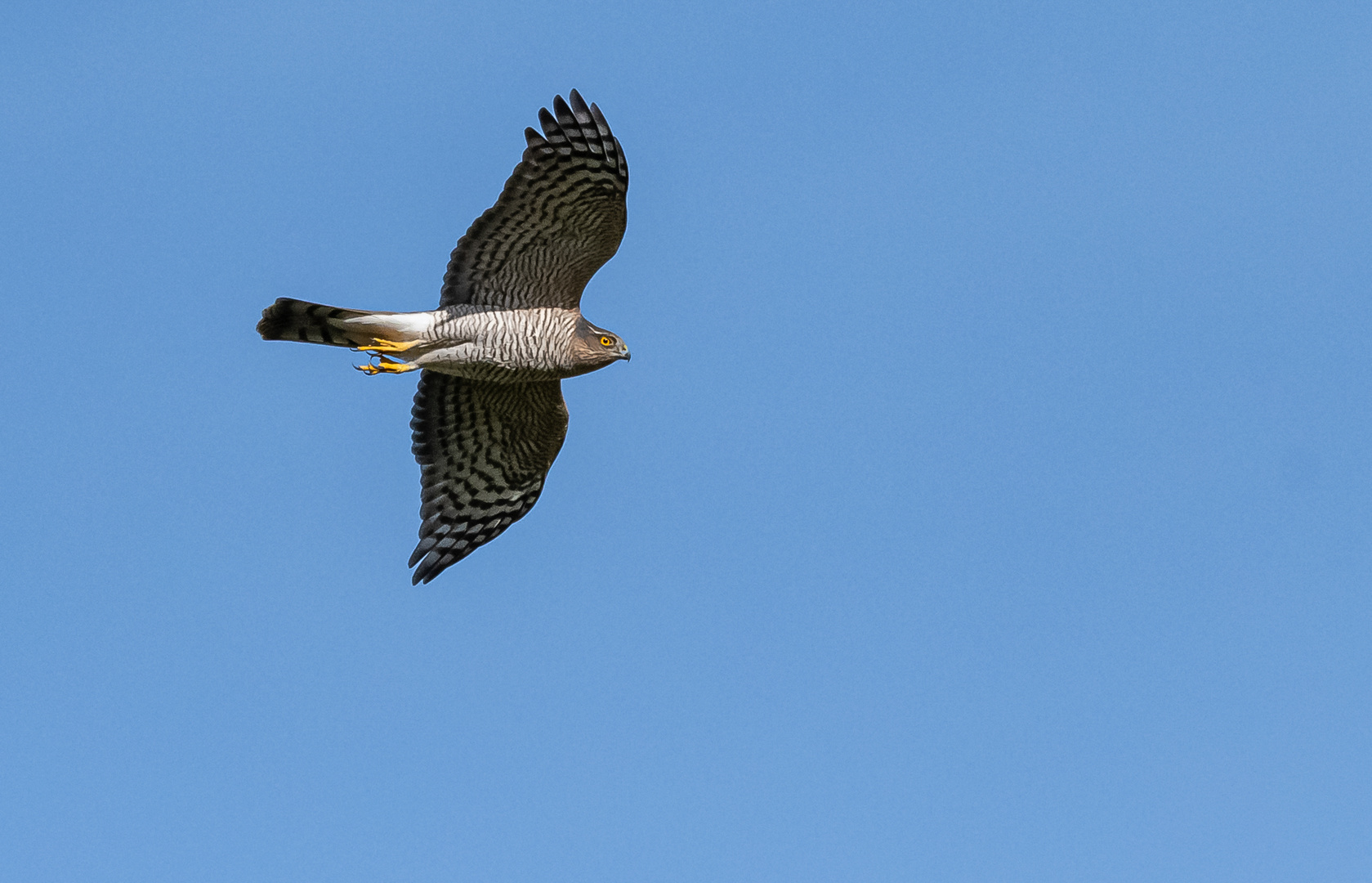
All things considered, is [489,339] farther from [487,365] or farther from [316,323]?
[316,323]

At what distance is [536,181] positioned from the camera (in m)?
12.4

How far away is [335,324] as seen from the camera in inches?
504

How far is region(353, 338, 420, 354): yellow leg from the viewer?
12.7m

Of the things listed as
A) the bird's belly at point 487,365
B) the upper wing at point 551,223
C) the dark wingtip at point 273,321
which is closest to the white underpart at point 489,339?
the bird's belly at point 487,365

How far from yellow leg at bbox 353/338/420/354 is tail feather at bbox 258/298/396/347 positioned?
1.4 inches

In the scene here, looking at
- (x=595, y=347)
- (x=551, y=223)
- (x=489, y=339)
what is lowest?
(x=489, y=339)

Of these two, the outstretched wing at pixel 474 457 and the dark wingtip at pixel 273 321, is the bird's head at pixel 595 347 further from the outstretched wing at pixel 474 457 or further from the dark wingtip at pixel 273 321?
the dark wingtip at pixel 273 321

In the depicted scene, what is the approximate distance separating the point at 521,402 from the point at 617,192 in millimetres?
2311

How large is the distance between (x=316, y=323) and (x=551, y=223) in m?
1.92

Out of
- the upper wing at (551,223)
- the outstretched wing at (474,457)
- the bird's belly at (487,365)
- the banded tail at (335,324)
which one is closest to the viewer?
the upper wing at (551,223)

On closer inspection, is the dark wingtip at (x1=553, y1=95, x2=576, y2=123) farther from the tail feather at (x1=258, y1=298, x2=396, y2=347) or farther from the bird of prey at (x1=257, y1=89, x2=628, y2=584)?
the tail feather at (x1=258, y1=298, x2=396, y2=347)

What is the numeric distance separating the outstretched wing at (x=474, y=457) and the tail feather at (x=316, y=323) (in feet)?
3.94

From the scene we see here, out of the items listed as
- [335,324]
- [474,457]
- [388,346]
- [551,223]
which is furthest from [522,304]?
[474,457]

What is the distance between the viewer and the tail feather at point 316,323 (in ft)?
41.7
